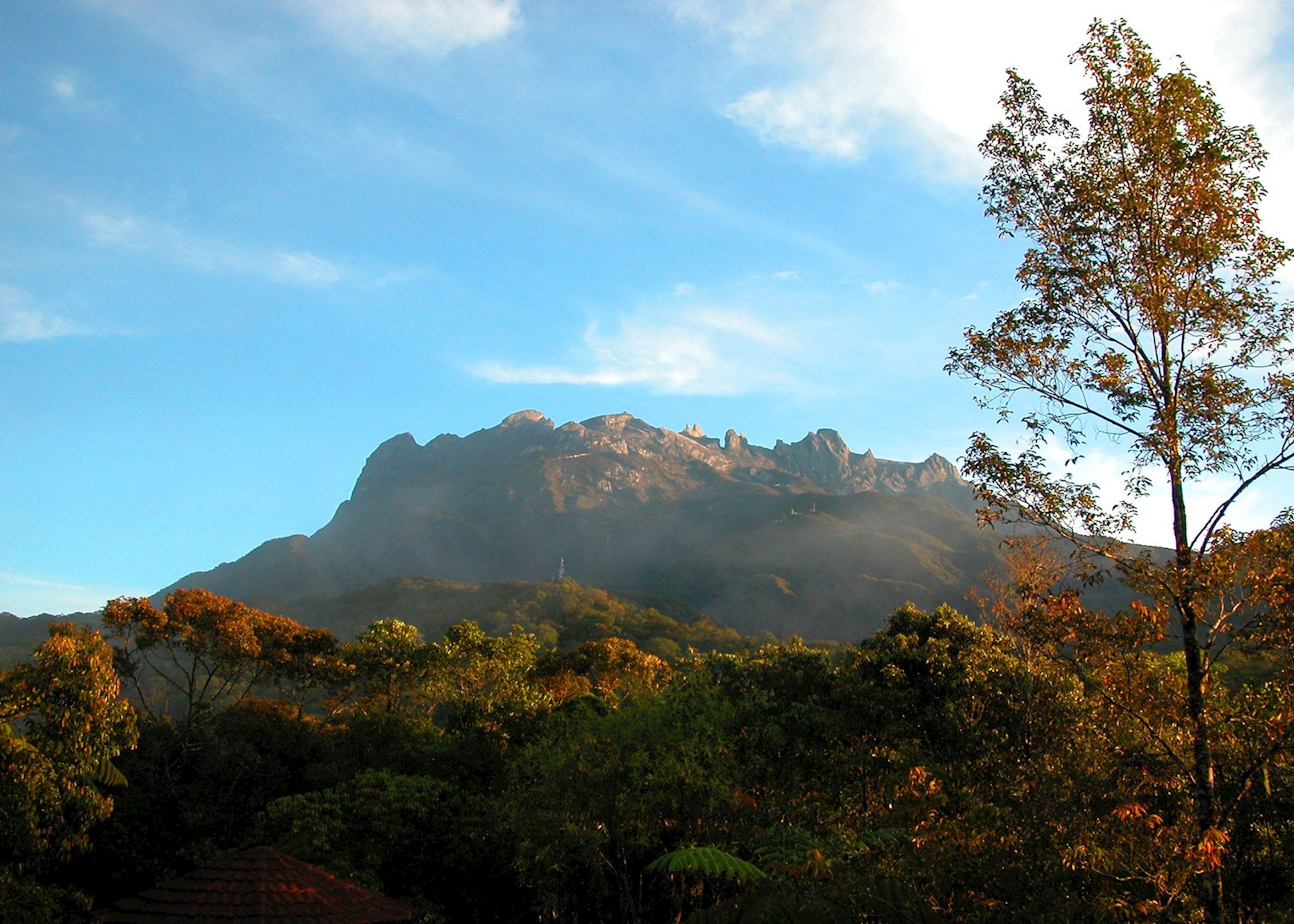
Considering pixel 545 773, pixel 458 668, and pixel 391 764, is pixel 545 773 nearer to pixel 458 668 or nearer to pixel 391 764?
pixel 391 764

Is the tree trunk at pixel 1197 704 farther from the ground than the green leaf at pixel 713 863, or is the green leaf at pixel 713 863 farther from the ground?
the tree trunk at pixel 1197 704

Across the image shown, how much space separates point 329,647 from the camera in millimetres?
31719

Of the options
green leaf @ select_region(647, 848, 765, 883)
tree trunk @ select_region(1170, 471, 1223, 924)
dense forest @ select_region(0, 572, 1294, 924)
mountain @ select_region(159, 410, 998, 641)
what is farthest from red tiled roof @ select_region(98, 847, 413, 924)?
mountain @ select_region(159, 410, 998, 641)

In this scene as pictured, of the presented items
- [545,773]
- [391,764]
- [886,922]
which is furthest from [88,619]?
[886,922]

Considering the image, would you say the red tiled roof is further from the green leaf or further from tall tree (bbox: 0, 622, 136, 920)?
tall tree (bbox: 0, 622, 136, 920)

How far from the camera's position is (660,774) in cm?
1500

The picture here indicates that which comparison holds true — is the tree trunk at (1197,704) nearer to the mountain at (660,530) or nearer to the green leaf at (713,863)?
the green leaf at (713,863)

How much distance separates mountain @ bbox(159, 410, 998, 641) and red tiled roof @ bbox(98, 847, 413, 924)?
7523 cm

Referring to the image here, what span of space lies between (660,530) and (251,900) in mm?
138630

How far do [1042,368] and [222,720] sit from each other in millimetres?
24331

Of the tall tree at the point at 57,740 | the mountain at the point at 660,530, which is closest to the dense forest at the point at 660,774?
the tall tree at the point at 57,740

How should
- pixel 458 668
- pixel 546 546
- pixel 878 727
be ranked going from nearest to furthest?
pixel 878 727
pixel 458 668
pixel 546 546

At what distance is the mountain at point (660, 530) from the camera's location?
327 ft

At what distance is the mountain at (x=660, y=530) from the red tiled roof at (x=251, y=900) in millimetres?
75235
